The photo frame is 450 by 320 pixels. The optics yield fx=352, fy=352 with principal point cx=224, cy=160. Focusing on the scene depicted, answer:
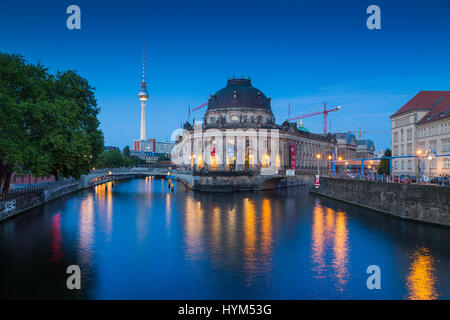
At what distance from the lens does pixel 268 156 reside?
342 ft

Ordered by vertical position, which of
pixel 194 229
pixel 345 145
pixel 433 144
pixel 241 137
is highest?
pixel 345 145

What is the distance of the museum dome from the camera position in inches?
4353

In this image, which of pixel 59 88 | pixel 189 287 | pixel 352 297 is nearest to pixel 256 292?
pixel 189 287

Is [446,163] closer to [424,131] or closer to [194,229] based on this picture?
[424,131]

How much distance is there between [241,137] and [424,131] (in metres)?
48.1

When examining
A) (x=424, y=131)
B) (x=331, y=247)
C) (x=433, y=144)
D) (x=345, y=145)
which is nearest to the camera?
(x=331, y=247)

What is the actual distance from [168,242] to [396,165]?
2494 inches

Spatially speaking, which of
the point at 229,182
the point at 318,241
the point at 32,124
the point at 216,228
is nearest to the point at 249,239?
the point at 216,228

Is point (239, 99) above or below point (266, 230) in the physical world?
above

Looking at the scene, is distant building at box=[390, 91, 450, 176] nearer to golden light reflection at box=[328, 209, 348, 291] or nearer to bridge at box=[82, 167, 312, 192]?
bridge at box=[82, 167, 312, 192]

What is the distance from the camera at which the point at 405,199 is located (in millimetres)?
39344

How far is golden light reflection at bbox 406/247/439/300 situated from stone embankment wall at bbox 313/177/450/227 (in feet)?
31.1

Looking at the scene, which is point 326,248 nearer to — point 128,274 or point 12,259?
point 128,274

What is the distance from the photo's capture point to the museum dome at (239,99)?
11056 cm
